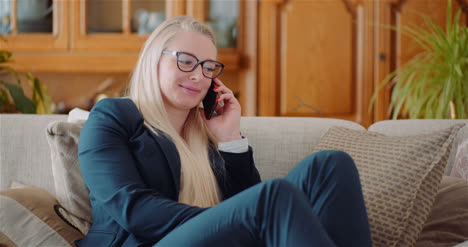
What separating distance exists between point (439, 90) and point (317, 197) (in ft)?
4.31

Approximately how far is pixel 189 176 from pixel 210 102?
0.31m

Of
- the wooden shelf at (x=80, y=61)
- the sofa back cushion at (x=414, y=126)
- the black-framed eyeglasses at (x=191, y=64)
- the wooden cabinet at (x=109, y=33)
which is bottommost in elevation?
the sofa back cushion at (x=414, y=126)

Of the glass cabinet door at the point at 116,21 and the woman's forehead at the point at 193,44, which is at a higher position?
the glass cabinet door at the point at 116,21

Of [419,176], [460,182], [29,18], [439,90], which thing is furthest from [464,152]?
[29,18]

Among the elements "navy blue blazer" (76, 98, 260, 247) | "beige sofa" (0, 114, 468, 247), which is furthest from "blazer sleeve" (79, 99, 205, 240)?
→ "beige sofa" (0, 114, 468, 247)

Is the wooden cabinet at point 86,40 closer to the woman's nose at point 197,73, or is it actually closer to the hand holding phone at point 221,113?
the hand holding phone at point 221,113

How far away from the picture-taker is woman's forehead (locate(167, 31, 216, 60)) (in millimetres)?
1453

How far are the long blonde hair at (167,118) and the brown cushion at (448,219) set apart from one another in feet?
1.97

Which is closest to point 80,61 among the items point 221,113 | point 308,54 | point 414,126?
point 308,54

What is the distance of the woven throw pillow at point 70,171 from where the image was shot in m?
1.42

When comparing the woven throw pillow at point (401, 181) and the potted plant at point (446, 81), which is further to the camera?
the potted plant at point (446, 81)

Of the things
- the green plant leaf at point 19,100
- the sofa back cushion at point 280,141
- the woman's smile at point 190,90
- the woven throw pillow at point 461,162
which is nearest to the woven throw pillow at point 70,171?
the woman's smile at point 190,90

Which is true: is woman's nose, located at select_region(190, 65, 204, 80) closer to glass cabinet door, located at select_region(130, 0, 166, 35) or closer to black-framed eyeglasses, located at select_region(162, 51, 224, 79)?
black-framed eyeglasses, located at select_region(162, 51, 224, 79)

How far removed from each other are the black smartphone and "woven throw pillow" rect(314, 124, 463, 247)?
0.46 meters
